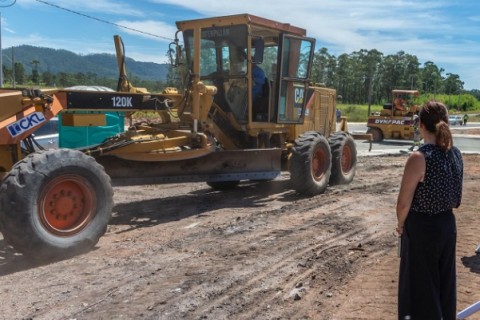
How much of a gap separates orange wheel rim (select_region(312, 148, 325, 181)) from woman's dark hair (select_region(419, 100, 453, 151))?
5871mm

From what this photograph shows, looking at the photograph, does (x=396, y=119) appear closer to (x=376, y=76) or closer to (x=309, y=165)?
(x=309, y=165)

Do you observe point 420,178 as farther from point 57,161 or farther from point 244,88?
point 244,88

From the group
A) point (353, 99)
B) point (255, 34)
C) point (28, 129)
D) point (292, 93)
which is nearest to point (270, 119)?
point (292, 93)

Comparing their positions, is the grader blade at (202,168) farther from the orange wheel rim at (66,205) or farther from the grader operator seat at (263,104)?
the orange wheel rim at (66,205)

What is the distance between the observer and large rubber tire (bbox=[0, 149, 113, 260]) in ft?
16.6

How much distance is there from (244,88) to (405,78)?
93.6 metres

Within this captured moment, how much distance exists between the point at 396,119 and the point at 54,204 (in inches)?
755

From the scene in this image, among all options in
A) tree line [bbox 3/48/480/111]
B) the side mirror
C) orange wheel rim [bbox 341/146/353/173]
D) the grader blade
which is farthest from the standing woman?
tree line [bbox 3/48/480/111]

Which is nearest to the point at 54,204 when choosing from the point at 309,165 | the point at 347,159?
the point at 309,165

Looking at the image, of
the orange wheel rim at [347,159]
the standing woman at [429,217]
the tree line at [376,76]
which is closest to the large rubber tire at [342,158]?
the orange wheel rim at [347,159]

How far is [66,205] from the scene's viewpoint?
558 centimetres

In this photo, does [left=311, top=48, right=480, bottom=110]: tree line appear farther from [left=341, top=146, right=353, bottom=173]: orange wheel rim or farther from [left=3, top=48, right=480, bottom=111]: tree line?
[left=341, top=146, right=353, bottom=173]: orange wheel rim

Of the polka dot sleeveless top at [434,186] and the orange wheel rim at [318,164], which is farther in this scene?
the orange wheel rim at [318,164]

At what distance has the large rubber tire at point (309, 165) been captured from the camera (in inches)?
348
